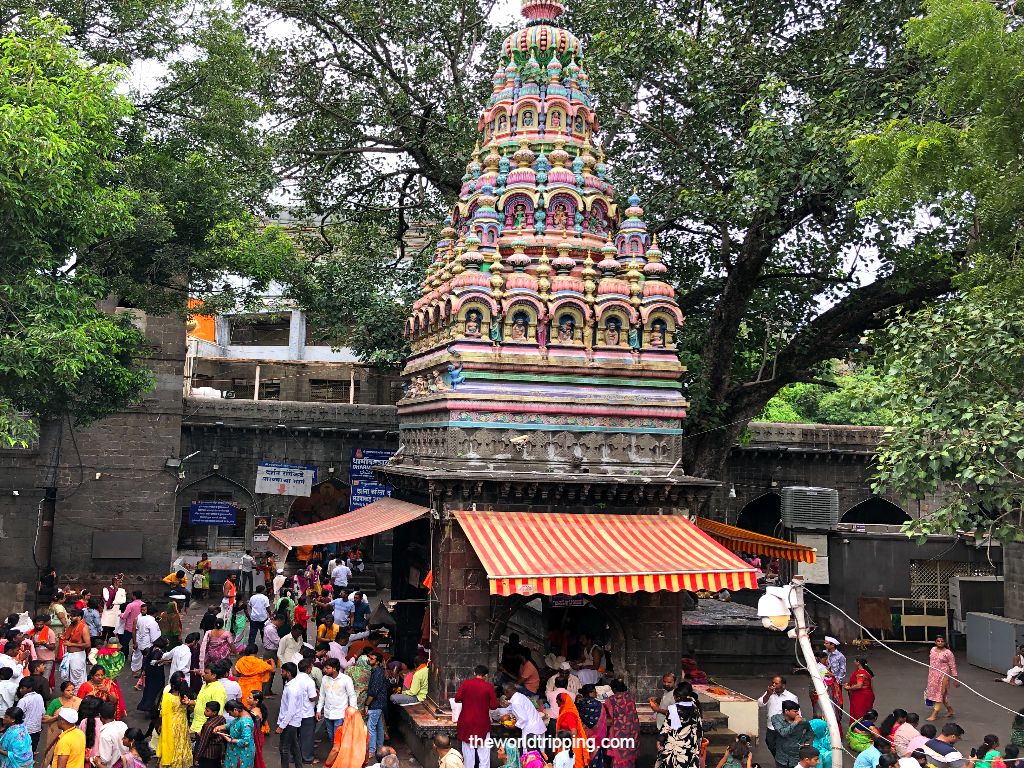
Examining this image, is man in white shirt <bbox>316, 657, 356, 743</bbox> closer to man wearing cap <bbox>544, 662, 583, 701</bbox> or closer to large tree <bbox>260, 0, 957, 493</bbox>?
man wearing cap <bbox>544, 662, 583, 701</bbox>

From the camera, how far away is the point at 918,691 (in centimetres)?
1634

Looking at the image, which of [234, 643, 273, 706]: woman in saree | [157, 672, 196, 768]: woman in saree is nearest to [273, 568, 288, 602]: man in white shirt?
[234, 643, 273, 706]: woman in saree

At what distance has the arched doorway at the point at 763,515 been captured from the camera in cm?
→ 2977

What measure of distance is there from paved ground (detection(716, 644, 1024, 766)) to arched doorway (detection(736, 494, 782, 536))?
10.1 meters

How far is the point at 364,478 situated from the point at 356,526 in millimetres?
13393

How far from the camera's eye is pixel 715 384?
1739cm

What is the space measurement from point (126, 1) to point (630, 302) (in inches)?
483

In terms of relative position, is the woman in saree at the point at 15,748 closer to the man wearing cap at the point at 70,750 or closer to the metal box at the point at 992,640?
the man wearing cap at the point at 70,750

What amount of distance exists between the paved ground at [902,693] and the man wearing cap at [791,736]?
2024 mm

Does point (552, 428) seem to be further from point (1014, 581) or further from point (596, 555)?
point (1014, 581)

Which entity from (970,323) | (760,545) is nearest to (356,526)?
(760,545)

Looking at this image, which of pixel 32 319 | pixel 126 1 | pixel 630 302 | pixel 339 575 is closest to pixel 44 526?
pixel 339 575

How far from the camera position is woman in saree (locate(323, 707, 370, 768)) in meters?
9.69

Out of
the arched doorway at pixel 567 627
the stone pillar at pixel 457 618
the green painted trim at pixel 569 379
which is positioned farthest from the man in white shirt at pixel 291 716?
the green painted trim at pixel 569 379
